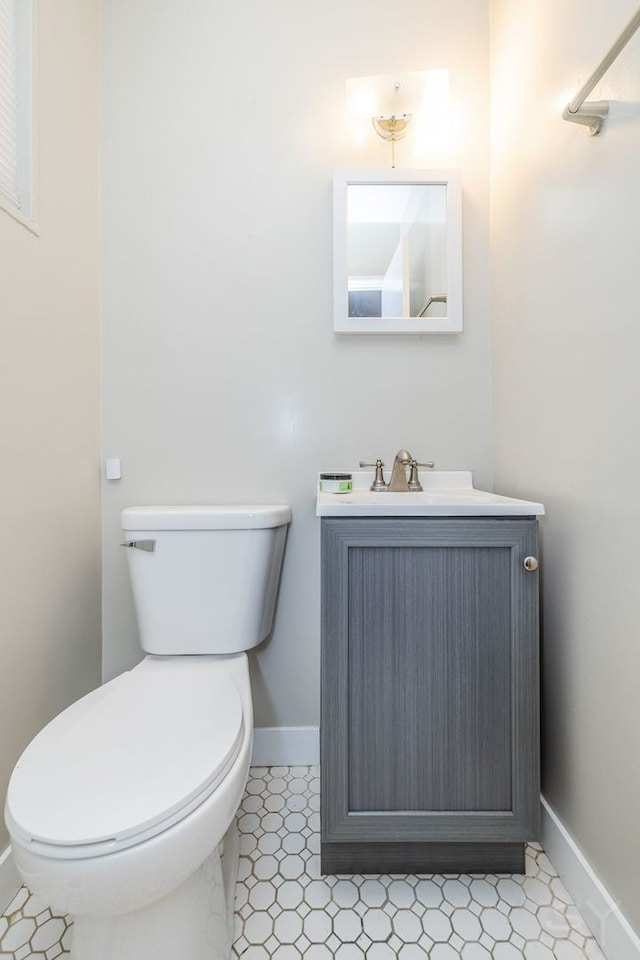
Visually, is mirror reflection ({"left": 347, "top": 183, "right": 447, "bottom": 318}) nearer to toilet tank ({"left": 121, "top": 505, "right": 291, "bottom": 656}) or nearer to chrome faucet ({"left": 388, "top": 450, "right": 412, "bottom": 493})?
chrome faucet ({"left": 388, "top": 450, "right": 412, "bottom": 493})

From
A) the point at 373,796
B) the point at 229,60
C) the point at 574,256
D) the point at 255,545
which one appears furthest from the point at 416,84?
the point at 373,796

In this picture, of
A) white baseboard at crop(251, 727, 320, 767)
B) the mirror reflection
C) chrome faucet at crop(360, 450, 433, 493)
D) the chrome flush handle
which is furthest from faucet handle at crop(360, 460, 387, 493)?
white baseboard at crop(251, 727, 320, 767)

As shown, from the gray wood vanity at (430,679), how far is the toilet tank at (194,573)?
313mm

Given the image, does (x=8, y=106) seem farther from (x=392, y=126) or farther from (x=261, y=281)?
(x=392, y=126)

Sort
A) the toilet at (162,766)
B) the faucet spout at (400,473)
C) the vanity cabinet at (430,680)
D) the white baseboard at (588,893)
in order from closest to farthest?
the toilet at (162,766), the white baseboard at (588,893), the vanity cabinet at (430,680), the faucet spout at (400,473)

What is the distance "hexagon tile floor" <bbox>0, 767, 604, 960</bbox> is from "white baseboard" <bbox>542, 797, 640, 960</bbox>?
27 millimetres

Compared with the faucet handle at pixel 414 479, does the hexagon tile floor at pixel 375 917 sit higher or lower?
lower

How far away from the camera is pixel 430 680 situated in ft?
2.96

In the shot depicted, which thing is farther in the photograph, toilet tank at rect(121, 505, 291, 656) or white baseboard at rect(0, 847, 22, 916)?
toilet tank at rect(121, 505, 291, 656)

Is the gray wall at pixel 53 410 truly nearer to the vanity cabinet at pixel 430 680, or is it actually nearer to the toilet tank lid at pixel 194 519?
the toilet tank lid at pixel 194 519

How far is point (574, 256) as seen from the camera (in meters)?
0.93

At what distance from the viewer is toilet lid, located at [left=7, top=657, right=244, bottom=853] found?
1.93 ft

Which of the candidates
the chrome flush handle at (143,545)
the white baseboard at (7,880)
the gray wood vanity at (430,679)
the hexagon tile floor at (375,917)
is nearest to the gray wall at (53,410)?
the white baseboard at (7,880)

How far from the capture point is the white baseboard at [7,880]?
904 mm
